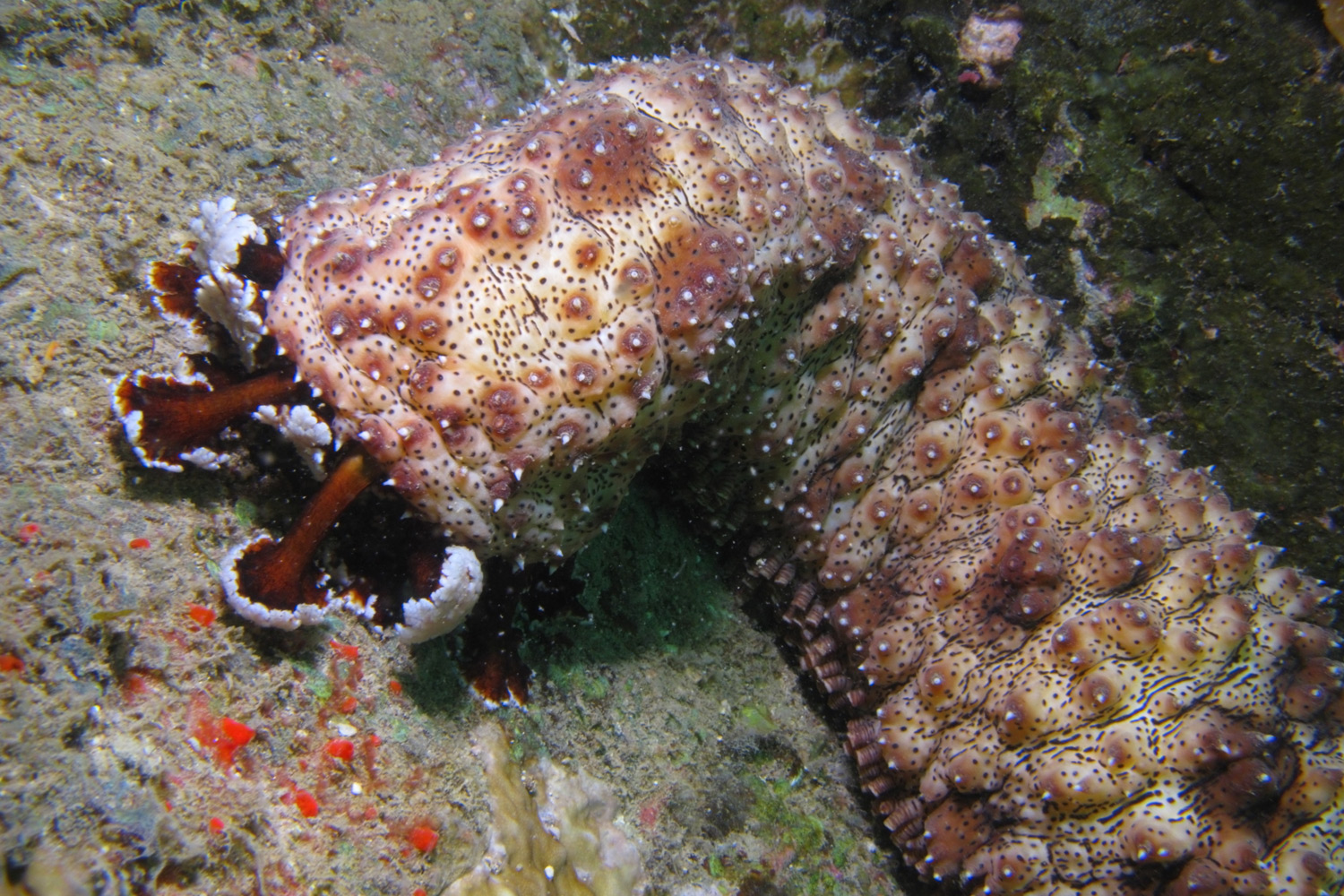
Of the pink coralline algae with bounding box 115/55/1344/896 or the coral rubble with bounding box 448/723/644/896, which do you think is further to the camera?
the coral rubble with bounding box 448/723/644/896

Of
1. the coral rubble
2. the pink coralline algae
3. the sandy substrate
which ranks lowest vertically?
the coral rubble

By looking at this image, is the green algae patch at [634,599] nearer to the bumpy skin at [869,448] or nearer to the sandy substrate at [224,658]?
the sandy substrate at [224,658]

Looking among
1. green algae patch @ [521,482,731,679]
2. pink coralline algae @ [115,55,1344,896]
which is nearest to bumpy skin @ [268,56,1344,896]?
pink coralline algae @ [115,55,1344,896]

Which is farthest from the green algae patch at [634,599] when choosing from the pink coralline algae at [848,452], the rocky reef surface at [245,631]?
the pink coralline algae at [848,452]

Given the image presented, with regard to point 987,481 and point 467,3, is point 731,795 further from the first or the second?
point 467,3

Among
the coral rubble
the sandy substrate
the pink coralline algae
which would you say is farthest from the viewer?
the coral rubble

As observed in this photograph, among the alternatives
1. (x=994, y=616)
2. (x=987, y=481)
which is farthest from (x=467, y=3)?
(x=994, y=616)

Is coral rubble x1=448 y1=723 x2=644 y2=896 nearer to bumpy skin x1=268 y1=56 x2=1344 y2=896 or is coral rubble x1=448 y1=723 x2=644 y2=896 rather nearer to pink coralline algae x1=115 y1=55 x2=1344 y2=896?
pink coralline algae x1=115 y1=55 x2=1344 y2=896

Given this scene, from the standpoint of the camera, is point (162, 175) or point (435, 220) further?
point (162, 175)
